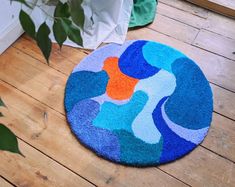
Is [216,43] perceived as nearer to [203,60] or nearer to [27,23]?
[203,60]

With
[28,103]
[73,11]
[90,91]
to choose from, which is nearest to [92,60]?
[90,91]

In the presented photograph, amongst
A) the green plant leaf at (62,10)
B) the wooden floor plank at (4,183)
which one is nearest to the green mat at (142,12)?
the wooden floor plank at (4,183)

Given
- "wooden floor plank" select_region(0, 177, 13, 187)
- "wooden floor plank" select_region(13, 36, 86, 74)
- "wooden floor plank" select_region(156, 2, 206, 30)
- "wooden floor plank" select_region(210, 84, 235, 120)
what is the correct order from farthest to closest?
"wooden floor plank" select_region(156, 2, 206, 30) < "wooden floor plank" select_region(13, 36, 86, 74) < "wooden floor plank" select_region(210, 84, 235, 120) < "wooden floor plank" select_region(0, 177, 13, 187)

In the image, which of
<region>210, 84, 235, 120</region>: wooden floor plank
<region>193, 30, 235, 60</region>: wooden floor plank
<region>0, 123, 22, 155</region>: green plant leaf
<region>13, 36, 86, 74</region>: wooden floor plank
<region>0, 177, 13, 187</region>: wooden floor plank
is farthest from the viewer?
<region>193, 30, 235, 60</region>: wooden floor plank

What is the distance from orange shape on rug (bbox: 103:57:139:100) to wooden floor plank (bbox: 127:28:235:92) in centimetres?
23

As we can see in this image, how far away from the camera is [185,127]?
46.6 inches

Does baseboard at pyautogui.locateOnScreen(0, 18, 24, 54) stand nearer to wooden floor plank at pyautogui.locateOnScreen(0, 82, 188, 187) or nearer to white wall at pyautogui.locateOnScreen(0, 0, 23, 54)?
white wall at pyautogui.locateOnScreen(0, 0, 23, 54)

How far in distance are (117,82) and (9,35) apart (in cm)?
55

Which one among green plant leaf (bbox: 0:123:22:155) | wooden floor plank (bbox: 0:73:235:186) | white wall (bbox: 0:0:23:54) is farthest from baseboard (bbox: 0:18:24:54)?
green plant leaf (bbox: 0:123:22:155)

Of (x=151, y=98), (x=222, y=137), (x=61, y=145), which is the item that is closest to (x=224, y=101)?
(x=222, y=137)

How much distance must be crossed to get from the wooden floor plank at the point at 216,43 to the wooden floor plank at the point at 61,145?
0.73 meters

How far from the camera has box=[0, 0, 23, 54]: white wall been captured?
1273mm

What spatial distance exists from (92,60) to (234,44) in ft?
2.40

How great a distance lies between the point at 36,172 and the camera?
1.04 m
